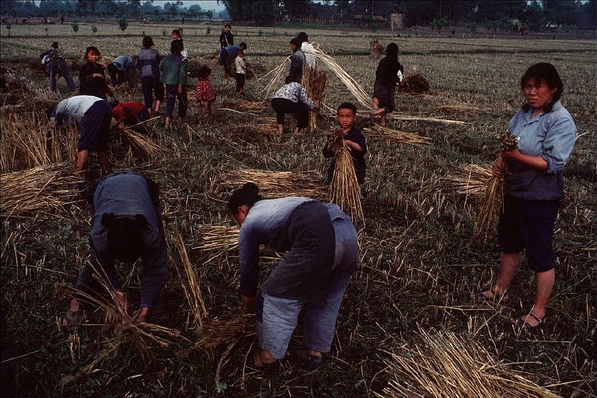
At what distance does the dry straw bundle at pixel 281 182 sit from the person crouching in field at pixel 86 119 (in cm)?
135

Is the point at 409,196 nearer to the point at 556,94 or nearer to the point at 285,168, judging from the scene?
the point at 285,168

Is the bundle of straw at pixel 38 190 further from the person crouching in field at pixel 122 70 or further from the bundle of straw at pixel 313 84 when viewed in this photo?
the person crouching in field at pixel 122 70

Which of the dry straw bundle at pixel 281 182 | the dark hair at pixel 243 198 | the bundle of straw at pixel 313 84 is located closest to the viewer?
the dark hair at pixel 243 198

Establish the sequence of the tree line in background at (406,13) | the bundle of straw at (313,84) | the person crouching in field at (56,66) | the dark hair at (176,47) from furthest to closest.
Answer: the tree line in background at (406,13), the person crouching in field at (56,66), the bundle of straw at (313,84), the dark hair at (176,47)

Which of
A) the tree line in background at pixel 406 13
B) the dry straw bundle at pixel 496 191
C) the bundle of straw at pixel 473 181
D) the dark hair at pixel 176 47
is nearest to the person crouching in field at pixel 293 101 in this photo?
the dark hair at pixel 176 47

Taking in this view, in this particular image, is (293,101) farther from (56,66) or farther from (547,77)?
(56,66)

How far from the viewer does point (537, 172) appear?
2764mm

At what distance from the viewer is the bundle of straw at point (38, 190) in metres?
4.18

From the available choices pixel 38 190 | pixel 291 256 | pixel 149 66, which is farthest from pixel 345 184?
pixel 149 66

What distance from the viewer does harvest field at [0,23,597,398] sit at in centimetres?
249

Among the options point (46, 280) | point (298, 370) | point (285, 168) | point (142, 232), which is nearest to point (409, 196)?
point (285, 168)

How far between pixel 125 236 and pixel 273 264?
1.41m

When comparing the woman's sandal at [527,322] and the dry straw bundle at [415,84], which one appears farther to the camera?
the dry straw bundle at [415,84]

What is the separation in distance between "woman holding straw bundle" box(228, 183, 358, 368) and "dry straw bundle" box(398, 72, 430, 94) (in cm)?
948
